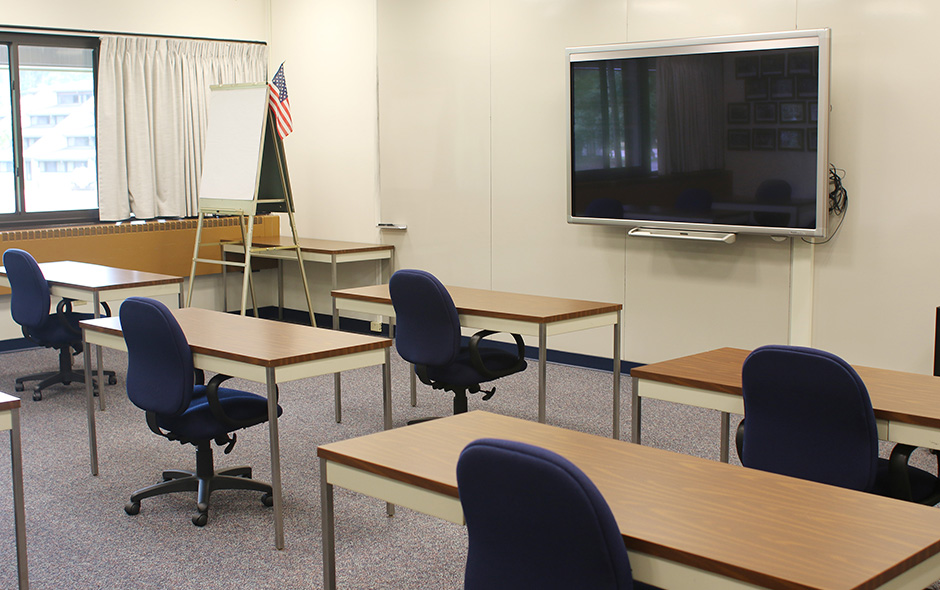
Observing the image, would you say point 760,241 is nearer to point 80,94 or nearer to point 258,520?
point 258,520

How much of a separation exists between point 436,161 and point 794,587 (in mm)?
5668

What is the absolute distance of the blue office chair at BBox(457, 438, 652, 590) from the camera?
1.55 meters

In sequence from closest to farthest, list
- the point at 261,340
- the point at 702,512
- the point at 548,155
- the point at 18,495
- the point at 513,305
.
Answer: the point at 702,512, the point at 18,495, the point at 261,340, the point at 513,305, the point at 548,155

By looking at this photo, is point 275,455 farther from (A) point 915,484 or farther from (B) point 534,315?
(A) point 915,484

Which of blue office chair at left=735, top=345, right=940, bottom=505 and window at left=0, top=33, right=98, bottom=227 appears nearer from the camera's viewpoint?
blue office chair at left=735, top=345, right=940, bottom=505

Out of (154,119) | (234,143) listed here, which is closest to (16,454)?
(234,143)

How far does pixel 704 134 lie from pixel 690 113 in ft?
0.51

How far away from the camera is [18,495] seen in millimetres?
2711

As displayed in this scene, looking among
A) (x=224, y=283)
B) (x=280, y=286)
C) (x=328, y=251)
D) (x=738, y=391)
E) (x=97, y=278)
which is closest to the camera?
(x=738, y=391)

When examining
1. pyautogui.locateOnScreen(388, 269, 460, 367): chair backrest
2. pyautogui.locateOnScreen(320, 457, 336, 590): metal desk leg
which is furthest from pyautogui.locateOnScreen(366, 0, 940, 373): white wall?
pyautogui.locateOnScreen(320, 457, 336, 590): metal desk leg

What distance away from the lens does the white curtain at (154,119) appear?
7.12m

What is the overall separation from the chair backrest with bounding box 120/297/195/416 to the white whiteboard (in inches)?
133

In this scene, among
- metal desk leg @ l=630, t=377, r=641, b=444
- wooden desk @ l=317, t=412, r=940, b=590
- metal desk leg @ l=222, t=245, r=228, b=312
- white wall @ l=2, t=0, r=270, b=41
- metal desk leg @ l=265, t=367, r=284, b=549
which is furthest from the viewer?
metal desk leg @ l=222, t=245, r=228, b=312

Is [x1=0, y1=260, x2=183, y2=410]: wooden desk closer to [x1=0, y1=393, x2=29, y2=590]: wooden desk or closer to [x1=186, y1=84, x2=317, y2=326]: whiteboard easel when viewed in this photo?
[x1=186, y1=84, x2=317, y2=326]: whiteboard easel
